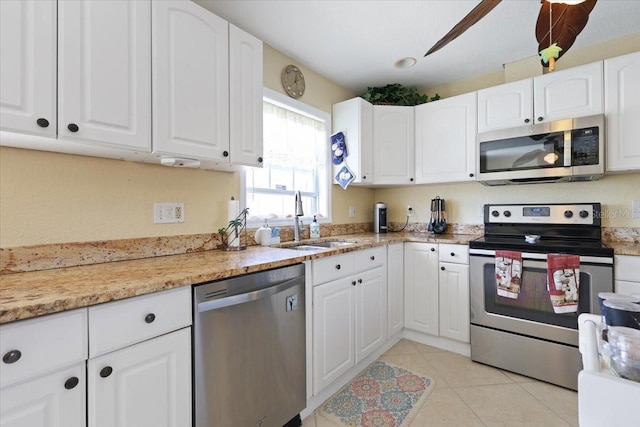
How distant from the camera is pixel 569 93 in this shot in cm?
216

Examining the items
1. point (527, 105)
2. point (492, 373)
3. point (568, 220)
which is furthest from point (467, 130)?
point (492, 373)

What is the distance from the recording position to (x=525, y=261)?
205 cm

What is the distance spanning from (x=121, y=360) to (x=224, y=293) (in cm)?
40

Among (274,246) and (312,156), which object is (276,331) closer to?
(274,246)

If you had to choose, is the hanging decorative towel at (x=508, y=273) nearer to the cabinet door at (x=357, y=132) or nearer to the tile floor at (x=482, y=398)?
the tile floor at (x=482, y=398)

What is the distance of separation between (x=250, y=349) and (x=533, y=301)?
6.36ft

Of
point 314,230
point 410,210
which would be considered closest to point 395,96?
point 410,210

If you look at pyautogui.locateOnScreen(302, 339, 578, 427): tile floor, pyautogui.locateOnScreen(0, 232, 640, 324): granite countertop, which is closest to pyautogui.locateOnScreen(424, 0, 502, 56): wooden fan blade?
pyautogui.locateOnScreen(0, 232, 640, 324): granite countertop

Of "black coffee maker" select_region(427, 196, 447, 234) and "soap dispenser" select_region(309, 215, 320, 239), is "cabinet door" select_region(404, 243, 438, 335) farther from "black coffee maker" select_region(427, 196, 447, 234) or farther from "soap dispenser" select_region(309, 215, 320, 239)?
"soap dispenser" select_region(309, 215, 320, 239)

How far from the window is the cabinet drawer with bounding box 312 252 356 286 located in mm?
704

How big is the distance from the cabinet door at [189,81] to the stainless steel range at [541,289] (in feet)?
6.69

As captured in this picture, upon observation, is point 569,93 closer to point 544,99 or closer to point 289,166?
point 544,99

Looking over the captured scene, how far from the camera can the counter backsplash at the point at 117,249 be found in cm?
121

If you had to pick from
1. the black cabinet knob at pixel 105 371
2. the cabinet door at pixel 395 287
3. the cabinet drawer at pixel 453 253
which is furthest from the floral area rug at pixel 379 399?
the black cabinet knob at pixel 105 371
